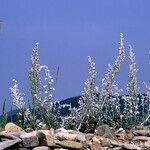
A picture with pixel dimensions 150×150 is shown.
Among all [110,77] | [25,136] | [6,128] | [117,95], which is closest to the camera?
[25,136]

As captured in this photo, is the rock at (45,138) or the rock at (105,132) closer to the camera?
the rock at (45,138)

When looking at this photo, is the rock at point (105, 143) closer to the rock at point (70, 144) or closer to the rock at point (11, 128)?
the rock at point (70, 144)

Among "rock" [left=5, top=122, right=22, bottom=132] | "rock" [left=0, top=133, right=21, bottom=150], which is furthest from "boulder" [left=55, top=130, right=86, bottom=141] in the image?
"rock" [left=5, top=122, right=22, bottom=132]

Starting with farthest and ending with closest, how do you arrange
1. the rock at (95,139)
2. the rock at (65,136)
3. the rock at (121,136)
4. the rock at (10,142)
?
the rock at (121,136) < the rock at (95,139) < the rock at (65,136) < the rock at (10,142)

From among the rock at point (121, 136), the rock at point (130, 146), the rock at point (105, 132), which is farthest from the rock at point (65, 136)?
the rock at point (121, 136)

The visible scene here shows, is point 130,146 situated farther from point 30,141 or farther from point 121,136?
point 30,141

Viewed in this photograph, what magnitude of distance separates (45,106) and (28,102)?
55 cm

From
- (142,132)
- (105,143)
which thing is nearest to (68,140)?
(105,143)

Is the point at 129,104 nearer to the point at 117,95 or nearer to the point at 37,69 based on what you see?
the point at 117,95

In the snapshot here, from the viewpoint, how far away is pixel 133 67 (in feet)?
36.0

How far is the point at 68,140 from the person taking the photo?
8.84 metres

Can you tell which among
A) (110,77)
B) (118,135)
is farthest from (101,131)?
(110,77)

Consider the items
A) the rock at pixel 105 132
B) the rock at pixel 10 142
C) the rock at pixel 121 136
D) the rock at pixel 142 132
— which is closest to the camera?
the rock at pixel 10 142

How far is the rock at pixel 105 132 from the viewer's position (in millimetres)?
9664
